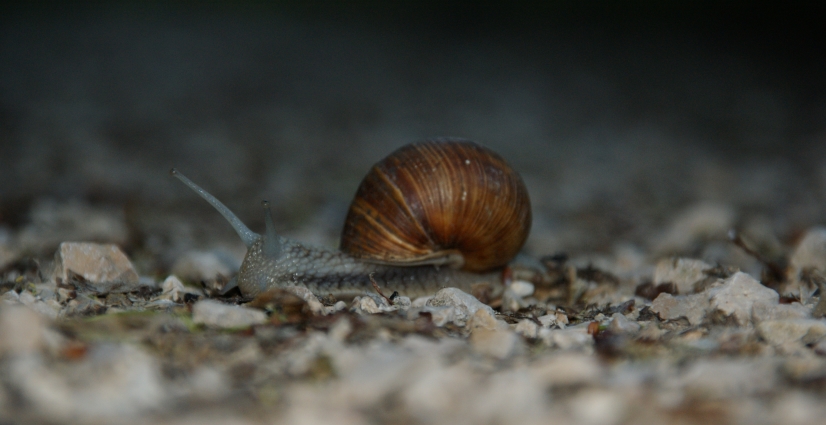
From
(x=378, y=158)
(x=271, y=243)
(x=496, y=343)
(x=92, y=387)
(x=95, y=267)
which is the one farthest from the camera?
(x=378, y=158)

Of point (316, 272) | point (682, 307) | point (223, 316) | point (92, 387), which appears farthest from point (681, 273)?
point (92, 387)

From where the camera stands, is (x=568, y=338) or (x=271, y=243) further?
(x=271, y=243)

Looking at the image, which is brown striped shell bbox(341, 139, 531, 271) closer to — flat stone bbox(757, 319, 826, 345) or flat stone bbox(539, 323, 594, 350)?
flat stone bbox(539, 323, 594, 350)

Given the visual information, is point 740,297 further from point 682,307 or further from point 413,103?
point 413,103

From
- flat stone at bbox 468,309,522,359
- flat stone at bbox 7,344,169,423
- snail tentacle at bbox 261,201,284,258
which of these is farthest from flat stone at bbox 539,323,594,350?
snail tentacle at bbox 261,201,284,258

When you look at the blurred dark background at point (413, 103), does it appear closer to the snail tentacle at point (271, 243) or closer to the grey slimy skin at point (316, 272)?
the grey slimy skin at point (316, 272)

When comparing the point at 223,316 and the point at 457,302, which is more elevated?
the point at 457,302

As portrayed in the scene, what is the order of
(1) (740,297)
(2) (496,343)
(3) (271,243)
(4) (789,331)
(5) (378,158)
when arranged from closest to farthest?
(2) (496,343), (4) (789,331), (1) (740,297), (3) (271,243), (5) (378,158)
